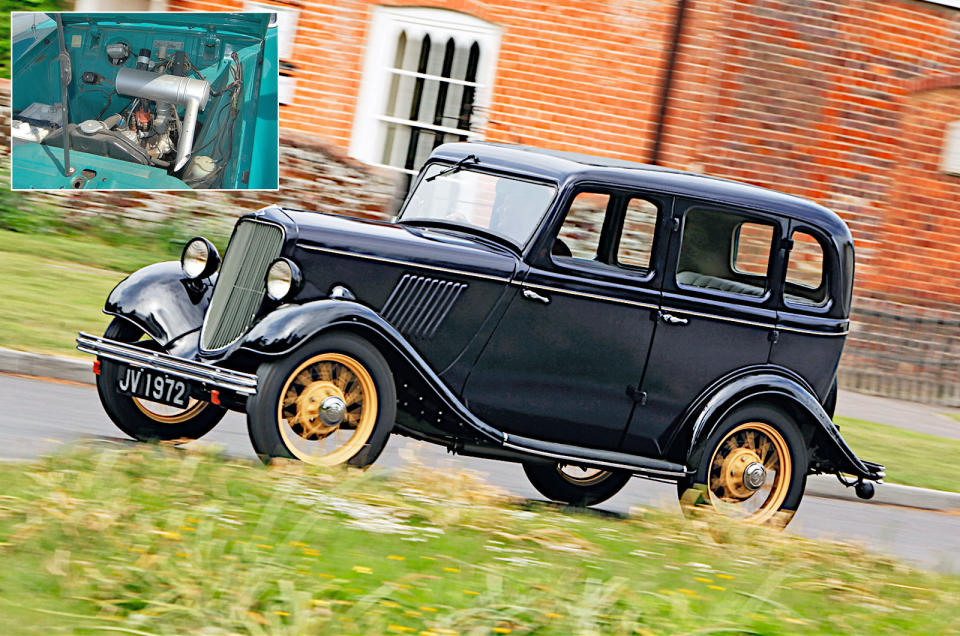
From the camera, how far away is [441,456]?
8180 millimetres

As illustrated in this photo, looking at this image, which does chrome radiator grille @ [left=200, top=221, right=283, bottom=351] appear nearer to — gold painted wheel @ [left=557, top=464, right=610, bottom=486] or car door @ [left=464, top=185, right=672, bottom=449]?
car door @ [left=464, top=185, right=672, bottom=449]

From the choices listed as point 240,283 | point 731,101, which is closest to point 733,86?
point 731,101

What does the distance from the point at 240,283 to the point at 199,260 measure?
511 millimetres

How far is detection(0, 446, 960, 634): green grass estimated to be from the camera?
4199 millimetres

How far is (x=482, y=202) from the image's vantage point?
7285 mm

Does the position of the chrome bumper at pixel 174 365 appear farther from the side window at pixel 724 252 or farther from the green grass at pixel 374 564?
the side window at pixel 724 252

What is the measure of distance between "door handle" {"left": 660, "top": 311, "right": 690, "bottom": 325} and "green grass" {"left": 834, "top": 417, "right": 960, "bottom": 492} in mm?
3809

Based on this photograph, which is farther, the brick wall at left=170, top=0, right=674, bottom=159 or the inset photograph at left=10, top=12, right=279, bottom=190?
the brick wall at left=170, top=0, right=674, bottom=159

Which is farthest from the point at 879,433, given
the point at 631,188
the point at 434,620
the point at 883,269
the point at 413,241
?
the point at 434,620

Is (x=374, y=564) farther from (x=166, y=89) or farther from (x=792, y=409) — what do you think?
(x=166, y=89)

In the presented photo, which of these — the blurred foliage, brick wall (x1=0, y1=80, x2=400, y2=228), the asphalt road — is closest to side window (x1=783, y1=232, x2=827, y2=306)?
the asphalt road

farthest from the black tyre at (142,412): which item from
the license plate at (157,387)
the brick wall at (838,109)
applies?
the brick wall at (838,109)

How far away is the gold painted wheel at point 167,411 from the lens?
708cm

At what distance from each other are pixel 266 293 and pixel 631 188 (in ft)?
7.19
